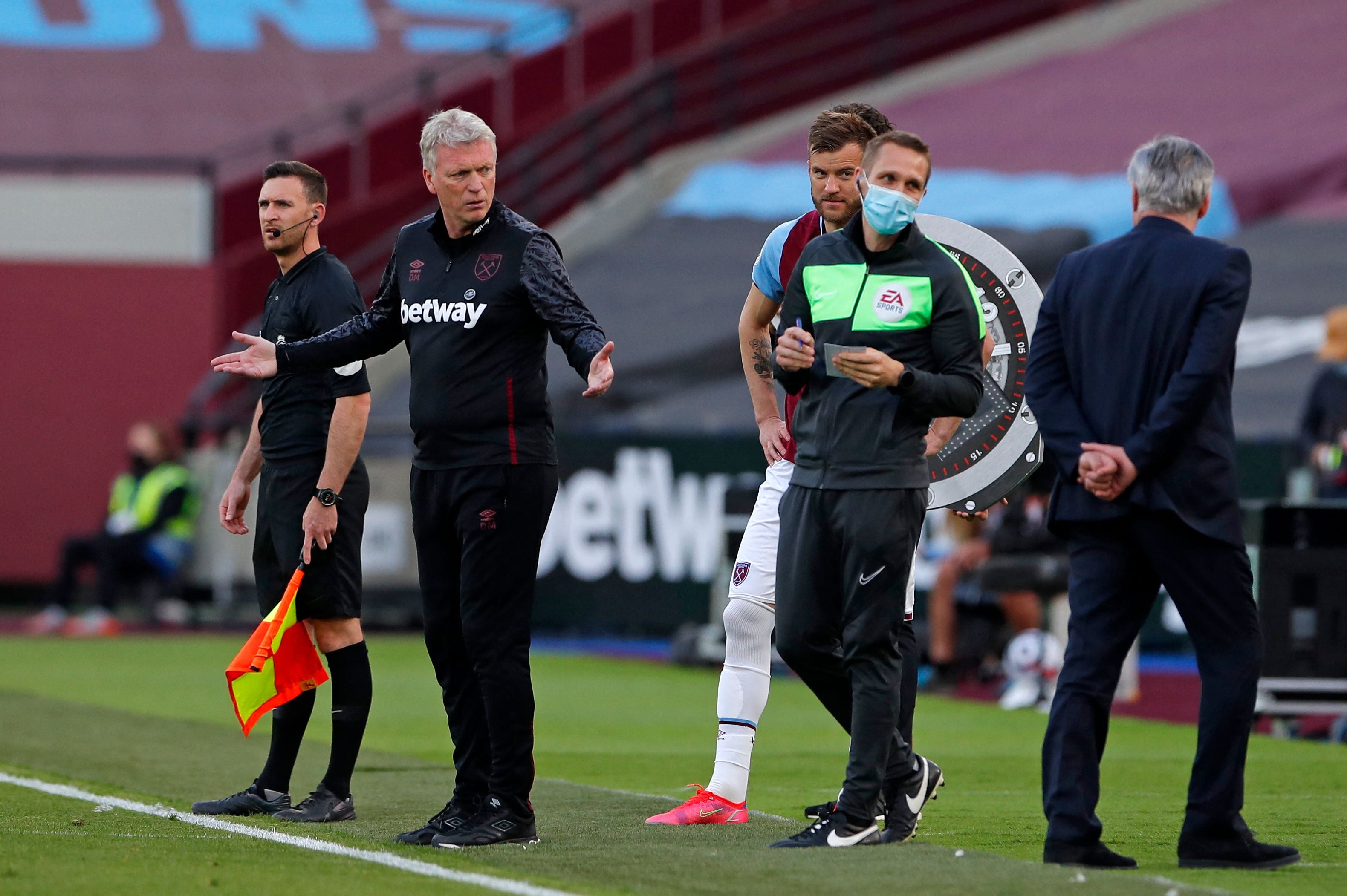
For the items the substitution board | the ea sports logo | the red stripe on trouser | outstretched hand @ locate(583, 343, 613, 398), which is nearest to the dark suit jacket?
the ea sports logo

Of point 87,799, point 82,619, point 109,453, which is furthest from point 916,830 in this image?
point 109,453

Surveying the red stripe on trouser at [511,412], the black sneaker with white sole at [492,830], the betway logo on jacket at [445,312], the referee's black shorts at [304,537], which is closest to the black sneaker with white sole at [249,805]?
the referee's black shorts at [304,537]

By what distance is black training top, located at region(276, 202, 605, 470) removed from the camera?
6.00 meters

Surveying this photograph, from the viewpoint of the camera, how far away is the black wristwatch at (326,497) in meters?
6.66

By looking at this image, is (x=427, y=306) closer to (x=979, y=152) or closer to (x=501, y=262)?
(x=501, y=262)

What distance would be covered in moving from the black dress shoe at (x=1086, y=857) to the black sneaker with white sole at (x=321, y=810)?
2386 millimetres

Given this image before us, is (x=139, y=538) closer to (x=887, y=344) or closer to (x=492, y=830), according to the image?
(x=492, y=830)

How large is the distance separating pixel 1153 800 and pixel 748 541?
6.83ft

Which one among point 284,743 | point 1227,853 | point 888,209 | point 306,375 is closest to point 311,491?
point 306,375

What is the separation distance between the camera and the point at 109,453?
790 inches

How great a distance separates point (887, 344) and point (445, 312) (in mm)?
1326

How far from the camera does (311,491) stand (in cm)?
685

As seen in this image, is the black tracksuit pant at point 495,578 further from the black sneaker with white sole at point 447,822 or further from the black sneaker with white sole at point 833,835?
the black sneaker with white sole at point 833,835

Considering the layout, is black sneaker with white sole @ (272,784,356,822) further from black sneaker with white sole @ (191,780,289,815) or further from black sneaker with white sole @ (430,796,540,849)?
black sneaker with white sole @ (430,796,540,849)
